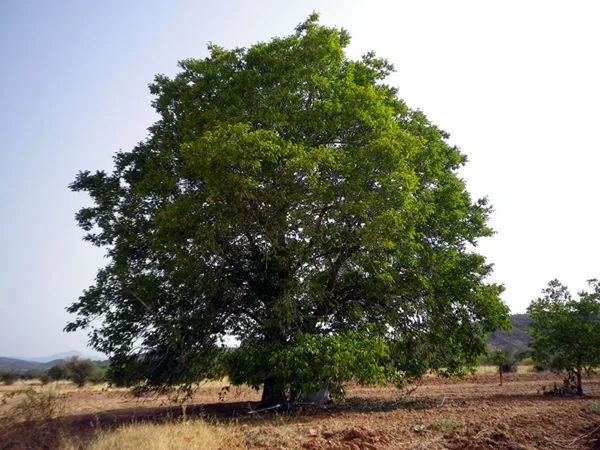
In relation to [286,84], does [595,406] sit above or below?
below

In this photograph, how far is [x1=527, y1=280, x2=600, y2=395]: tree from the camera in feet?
54.6

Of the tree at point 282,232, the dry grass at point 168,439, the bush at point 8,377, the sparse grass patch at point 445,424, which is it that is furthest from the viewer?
the bush at point 8,377

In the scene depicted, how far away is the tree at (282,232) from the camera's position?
11953 millimetres

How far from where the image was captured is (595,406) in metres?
12.0

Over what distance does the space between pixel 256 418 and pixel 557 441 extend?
6417mm

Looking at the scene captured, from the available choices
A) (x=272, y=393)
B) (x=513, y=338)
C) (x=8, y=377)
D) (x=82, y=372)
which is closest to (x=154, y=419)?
(x=272, y=393)

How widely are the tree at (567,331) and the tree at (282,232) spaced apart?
11.2ft

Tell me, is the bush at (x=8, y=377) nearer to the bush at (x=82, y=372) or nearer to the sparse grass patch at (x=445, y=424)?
the bush at (x=82, y=372)

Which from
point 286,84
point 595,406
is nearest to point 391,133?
point 286,84

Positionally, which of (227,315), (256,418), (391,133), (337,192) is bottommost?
(256,418)

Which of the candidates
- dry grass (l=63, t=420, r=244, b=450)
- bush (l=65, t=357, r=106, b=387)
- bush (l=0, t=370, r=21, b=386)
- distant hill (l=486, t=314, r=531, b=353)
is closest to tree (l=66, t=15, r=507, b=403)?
dry grass (l=63, t=420, r=244, b=450)

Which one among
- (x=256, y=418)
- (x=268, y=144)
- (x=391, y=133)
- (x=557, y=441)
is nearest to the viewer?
(x=557, y=441)

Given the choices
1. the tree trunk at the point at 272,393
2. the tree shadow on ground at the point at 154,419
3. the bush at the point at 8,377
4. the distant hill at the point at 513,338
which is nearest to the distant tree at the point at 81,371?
the bush at the point at 8,377

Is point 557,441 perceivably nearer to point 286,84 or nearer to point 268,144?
point 268,144
